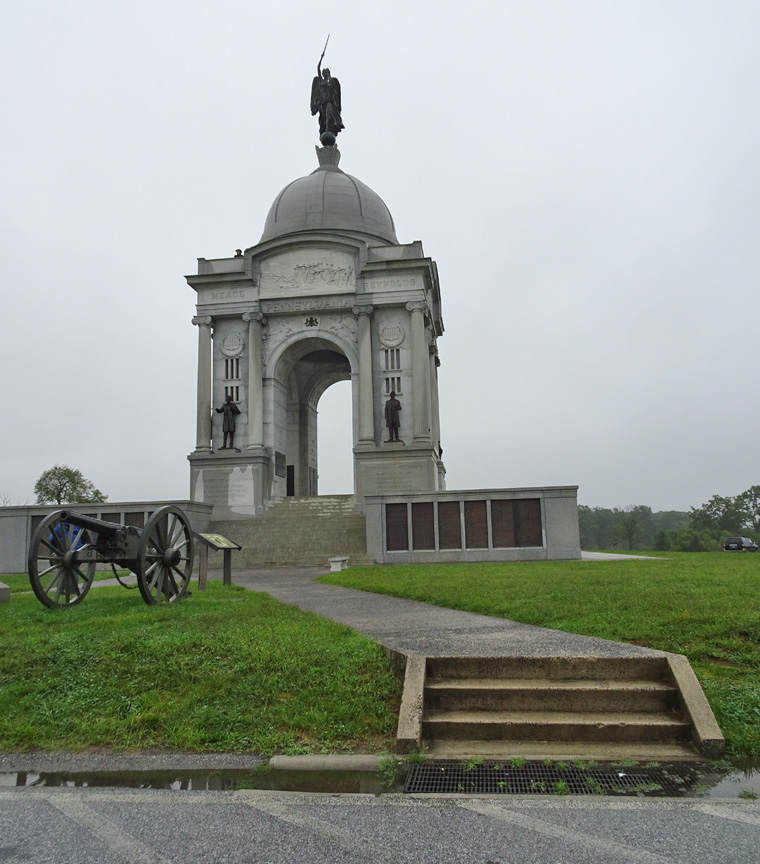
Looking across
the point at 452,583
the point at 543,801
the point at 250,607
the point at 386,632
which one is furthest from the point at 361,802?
the point at 452,583

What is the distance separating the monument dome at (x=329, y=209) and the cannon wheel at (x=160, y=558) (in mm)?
27434

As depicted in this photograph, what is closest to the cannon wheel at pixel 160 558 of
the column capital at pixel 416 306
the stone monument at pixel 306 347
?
the stone monument at pixel 306 347

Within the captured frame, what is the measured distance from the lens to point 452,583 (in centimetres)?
1397

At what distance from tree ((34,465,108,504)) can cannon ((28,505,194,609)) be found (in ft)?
137

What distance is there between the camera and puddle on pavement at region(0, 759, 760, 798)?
185 inches

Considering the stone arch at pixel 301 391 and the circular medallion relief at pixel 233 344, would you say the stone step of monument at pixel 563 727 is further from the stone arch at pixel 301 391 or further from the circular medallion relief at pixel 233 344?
the circular medallion relief at pixel 233 344

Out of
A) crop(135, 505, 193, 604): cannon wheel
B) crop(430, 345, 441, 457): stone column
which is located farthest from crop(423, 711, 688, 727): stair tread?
crop(430, 345, 441, 457): stone column

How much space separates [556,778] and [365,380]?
28506 mm

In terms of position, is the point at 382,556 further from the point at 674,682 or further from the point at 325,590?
the point at 674,682

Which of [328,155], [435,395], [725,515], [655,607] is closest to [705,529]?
[725,515]

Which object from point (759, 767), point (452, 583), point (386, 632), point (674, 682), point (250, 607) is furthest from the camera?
point (452, 583)

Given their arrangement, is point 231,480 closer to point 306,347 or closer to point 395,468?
point 395,468

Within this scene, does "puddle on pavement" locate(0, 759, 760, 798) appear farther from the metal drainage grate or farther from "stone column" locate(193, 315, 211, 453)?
"stone column" locate(193, 315, 211, 453)

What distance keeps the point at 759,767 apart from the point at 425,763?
233cm
